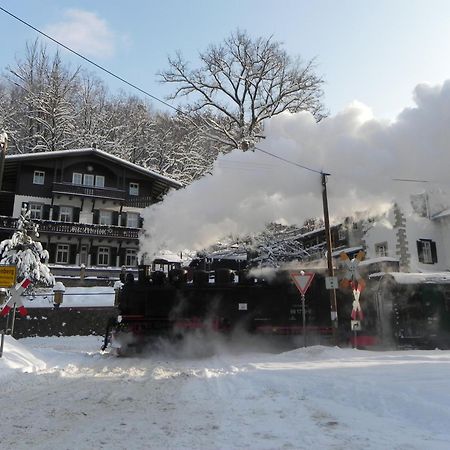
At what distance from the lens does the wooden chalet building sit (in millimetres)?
36094

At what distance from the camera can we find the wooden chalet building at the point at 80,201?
1421 inches

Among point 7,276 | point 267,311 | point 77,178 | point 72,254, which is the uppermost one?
point 77,178

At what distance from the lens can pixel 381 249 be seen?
2966 centimetres

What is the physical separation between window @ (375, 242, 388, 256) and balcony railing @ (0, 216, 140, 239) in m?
17.7

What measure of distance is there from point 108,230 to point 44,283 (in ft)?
41.3

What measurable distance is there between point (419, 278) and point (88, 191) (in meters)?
29.1

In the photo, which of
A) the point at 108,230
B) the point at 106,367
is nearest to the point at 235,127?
the point at 108,230

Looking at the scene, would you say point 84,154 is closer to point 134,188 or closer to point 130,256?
point 134,188

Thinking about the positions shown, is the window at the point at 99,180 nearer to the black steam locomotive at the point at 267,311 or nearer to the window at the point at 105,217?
the window at the point at 105,217

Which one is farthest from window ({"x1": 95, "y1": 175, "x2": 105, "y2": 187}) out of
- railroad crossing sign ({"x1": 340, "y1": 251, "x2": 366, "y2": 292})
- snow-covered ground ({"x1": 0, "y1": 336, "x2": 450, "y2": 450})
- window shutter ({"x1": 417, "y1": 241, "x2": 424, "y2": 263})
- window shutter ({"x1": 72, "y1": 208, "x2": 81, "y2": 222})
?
snow-covered ground ({"x1": 0, "y1": 336, "x2": 450, "y2": 450})

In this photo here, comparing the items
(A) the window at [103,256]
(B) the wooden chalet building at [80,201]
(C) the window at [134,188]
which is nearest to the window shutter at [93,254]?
(B) the wooden chalet building at [80,201]

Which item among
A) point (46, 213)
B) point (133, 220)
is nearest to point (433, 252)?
point (133, 220)

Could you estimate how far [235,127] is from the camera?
37562 millimetres

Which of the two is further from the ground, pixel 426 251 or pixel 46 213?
pixel 46 213
